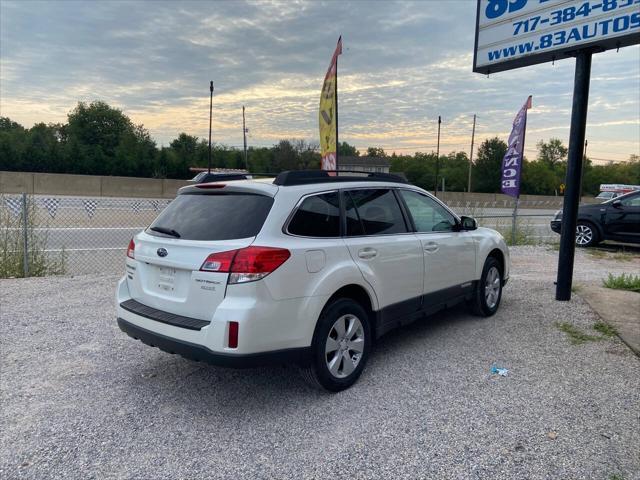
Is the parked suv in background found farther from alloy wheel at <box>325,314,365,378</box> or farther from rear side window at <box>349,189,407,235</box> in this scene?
alloy wheel at <box>325,314,365,378</box>

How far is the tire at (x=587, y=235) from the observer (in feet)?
42.3

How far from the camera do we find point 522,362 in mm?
4539

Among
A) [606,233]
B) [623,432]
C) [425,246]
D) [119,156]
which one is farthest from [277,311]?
[119,156]

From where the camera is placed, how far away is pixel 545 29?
674 centimetres

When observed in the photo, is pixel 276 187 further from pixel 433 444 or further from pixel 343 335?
pixel 433 444

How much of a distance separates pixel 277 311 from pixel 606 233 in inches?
485

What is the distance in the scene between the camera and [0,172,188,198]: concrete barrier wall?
89.1ft

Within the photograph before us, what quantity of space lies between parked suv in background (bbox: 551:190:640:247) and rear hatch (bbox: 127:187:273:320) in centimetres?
1074

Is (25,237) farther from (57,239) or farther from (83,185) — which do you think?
(83,185)

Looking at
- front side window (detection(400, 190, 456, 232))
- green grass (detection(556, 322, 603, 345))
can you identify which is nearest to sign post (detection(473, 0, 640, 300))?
green grass (detection(556, 322, 603, 345))

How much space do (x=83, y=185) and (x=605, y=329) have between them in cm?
2953

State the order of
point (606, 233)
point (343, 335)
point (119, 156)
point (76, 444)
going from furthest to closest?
point (119, 156) < point (606, 233) < point (343, 335) < point (76, 444)

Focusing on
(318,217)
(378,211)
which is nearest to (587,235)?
(378,211)

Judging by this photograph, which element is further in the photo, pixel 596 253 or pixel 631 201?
pixel 631 201
